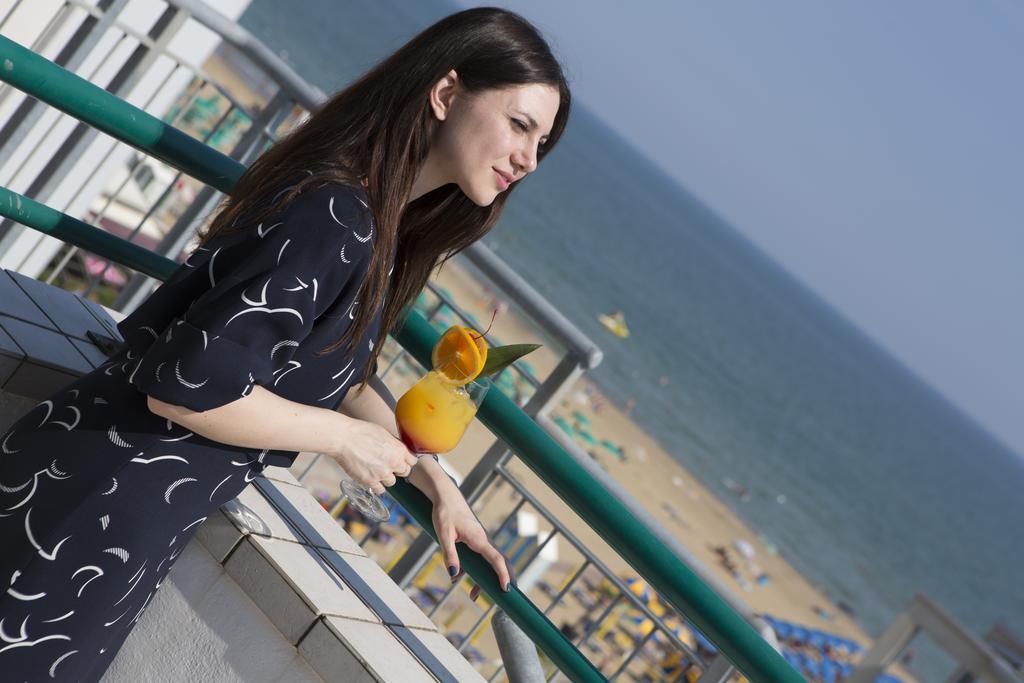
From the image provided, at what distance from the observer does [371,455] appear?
1494 mm

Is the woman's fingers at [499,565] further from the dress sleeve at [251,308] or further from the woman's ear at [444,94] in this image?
the woman's ear at [444,94]

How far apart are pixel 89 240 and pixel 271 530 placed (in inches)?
25.9

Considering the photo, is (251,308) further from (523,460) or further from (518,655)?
(518,655)

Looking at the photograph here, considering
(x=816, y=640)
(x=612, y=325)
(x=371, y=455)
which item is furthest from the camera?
(x=612, y=325)

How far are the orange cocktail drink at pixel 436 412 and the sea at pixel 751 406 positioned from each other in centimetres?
1542

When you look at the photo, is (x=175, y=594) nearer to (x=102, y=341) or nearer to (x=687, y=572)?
(x=102, y=341)

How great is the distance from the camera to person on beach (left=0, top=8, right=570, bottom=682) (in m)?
1.33

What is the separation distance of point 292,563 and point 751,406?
62.3 m

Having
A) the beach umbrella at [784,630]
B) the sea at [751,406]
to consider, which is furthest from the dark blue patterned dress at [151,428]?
the sea at [751,406]

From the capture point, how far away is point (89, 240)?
6.18 feet

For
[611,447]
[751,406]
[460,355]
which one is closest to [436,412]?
[460,355]

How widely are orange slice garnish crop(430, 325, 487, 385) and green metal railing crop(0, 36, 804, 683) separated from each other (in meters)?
0.10

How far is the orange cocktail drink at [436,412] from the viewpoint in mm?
1633

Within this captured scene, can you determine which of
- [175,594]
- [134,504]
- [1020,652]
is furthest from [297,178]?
[1020,652]
